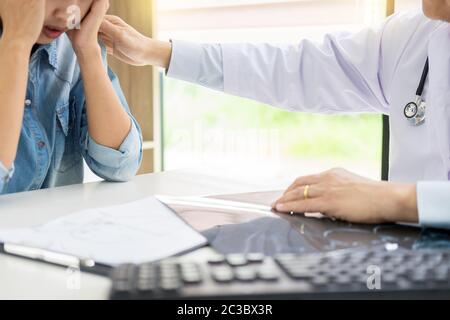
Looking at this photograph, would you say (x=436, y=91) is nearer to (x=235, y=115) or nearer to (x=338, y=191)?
(x=338, y=191)

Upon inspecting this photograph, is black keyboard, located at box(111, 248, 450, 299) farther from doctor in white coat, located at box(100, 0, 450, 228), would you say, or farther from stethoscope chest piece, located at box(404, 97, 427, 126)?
stethoscope chest piece, located at box(404, 97, 427, 126)

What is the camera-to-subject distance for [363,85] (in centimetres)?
118

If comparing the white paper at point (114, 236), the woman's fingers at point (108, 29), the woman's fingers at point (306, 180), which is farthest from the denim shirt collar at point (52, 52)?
the woman's fingers at point (306, 180)

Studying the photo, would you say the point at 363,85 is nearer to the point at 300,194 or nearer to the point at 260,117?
the point at 300,194

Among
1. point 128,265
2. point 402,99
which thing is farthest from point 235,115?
point 128,265

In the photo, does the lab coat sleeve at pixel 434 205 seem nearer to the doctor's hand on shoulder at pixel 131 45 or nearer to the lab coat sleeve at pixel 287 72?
the lab coat sleeve at pixel 287 72

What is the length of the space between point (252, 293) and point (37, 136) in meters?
0.70

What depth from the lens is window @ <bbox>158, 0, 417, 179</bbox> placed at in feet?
6.50

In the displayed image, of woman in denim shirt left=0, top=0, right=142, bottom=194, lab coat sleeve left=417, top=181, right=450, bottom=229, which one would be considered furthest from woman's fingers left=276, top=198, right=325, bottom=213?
woman in denim shirt left=0, top=0, right=142, bottom=194

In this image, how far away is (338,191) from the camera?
663mm

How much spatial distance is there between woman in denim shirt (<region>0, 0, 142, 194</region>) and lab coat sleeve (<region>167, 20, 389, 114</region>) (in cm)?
23

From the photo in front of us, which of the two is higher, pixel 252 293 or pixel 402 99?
pixel 402 99

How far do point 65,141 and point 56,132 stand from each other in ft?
0.15

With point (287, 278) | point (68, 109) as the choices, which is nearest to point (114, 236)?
point (287, 278)
